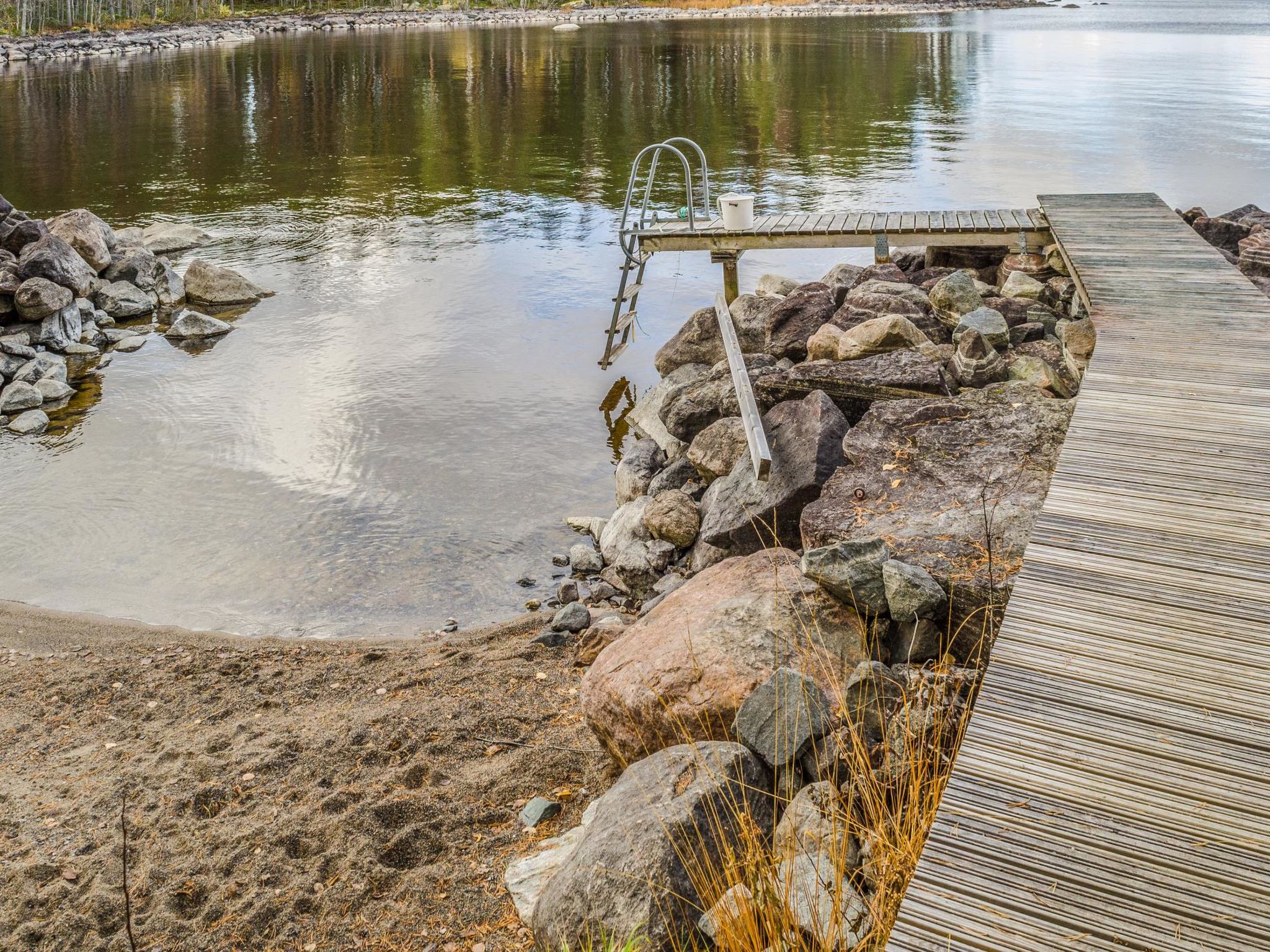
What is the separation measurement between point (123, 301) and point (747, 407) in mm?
11561

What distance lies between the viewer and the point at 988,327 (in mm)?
7953

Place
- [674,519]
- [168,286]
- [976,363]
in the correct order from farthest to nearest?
[168,286] < [976,363] < [674,519]

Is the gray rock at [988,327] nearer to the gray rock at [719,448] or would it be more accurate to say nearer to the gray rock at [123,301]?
the gray rock at [719,448]

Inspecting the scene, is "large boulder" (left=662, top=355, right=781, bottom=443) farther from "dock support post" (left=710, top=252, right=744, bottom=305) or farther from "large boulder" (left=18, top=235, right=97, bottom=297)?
"large boulder" (left=18, top=235, right=97, bottom=297)

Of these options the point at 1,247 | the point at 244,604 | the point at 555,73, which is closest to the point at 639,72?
the point at 555,73

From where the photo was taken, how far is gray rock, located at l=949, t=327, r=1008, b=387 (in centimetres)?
729

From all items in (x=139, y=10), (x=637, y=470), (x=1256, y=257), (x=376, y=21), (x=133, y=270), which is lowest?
(x=637, y=470)

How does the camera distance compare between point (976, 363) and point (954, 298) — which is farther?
point (954, 298)

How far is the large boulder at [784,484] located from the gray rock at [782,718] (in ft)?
6.36

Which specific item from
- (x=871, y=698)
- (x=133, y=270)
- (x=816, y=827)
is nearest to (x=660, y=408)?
(x=871, y=698)

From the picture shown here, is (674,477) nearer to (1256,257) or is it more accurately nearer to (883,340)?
(883,340)

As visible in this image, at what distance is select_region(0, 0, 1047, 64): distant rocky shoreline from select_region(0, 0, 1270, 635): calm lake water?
1443 centimetres

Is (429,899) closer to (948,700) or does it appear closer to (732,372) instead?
(948,700)

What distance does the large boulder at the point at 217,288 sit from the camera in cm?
1553
